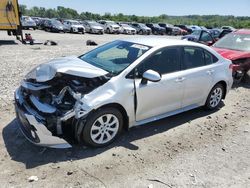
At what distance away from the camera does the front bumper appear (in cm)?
355

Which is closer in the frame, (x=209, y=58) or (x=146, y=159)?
(x=146, y=159)

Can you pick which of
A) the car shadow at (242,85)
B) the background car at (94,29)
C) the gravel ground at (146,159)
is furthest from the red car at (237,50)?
the background car at (94,29)

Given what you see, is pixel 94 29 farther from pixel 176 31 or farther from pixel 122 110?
pixel 122 110

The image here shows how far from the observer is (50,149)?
3957 millimetres

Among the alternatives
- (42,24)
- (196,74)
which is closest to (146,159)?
(196,74)

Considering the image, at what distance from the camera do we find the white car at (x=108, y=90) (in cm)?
367

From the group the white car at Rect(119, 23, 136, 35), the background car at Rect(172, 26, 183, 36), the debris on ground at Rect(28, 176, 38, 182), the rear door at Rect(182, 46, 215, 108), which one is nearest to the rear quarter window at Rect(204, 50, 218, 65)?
the rear door at Rect(182, 46, 215, 108)

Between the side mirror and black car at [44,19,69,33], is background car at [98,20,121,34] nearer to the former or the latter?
black car at [44,19,69,33]

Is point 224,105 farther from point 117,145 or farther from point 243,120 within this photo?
point 117,145

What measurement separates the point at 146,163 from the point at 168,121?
1.58m

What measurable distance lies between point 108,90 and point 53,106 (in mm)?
817

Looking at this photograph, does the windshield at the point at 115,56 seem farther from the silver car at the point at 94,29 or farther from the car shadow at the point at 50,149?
the silver car at the point at 94,29

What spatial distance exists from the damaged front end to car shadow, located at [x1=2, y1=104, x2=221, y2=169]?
0.77ft

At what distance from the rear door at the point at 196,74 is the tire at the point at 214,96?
0.70ft
